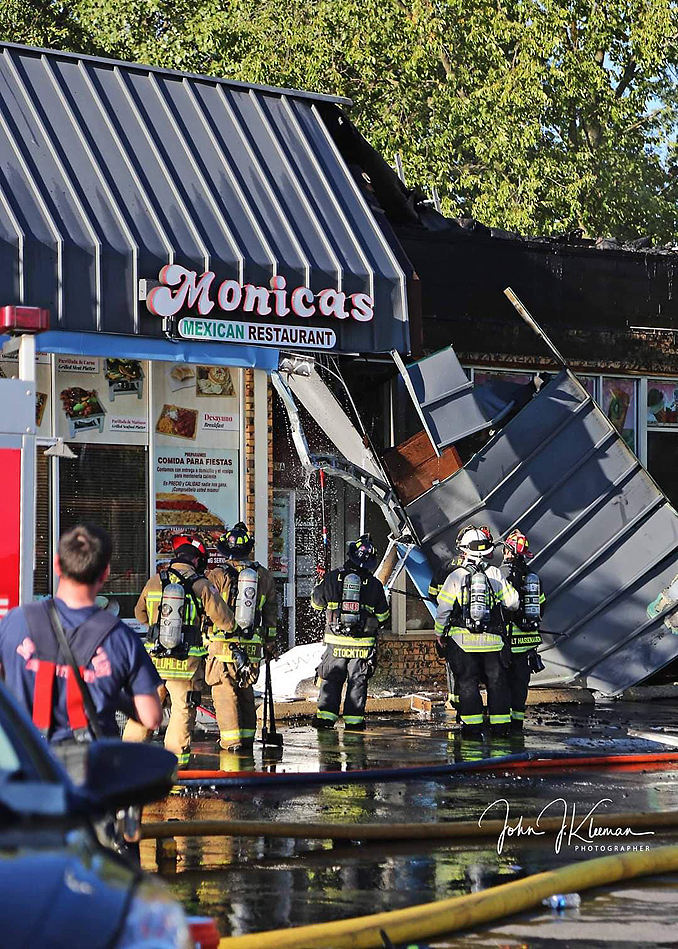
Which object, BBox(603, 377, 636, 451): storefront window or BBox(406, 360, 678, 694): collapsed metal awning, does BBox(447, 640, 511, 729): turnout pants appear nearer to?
BBox(406, 360, 678, 694): collapsed metal awning

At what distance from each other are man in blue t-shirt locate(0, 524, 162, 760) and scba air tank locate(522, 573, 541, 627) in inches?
350

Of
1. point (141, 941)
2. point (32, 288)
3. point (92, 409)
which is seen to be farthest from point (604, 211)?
point (141, 941)

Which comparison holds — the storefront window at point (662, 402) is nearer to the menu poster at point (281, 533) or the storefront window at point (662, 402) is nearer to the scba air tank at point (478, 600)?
the menu poster at point (281, 533)

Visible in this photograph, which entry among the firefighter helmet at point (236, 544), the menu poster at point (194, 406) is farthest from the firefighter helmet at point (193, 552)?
the menu poster at point (194, 406)

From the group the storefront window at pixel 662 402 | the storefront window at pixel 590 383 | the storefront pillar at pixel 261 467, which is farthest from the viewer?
the storefront window at pixel 662 402

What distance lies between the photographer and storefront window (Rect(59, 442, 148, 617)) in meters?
15.2

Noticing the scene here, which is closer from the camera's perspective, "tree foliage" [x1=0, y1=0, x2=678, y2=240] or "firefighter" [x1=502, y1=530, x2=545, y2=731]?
"firefighter" [x1=502, y1=530, x2=545, y2=731]

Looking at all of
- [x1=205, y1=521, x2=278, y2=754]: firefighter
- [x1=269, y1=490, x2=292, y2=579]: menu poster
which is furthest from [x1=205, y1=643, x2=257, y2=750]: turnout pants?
[x1=269, y1=490, x2=292, y2=579]: menu poster

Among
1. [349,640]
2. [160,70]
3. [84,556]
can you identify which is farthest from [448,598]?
[84,556]

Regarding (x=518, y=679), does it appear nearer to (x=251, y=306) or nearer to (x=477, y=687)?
(x=477, y=687)

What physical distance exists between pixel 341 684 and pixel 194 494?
3011 millimetres

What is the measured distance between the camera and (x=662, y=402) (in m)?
18.8

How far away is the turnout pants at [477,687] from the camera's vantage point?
523 inches

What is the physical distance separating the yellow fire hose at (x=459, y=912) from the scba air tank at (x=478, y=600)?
5.73 m
